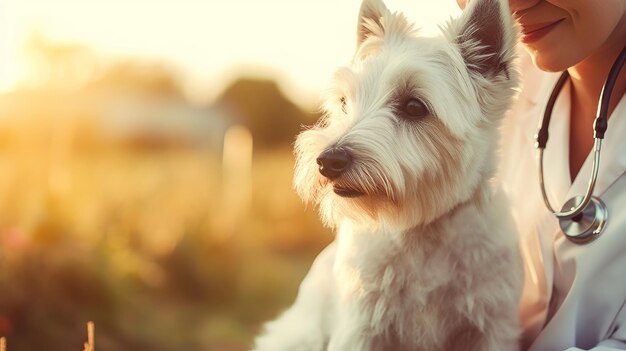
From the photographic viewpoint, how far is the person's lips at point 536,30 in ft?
9.44

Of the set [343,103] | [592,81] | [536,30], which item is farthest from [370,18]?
[592,81]

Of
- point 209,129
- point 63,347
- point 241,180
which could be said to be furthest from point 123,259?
point 209,129

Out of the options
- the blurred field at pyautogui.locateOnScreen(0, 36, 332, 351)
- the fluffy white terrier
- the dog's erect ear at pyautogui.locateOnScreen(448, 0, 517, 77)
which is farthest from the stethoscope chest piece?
the blurred field at pyautogui.locateOnScreen(0, 36, 332, 351)

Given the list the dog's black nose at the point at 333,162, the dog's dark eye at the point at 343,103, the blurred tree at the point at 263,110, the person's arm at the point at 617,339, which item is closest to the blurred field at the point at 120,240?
the dog's dark eye at the point at 343,103

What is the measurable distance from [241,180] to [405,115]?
3.66m

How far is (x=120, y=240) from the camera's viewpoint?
5.01m

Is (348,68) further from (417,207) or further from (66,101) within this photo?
(66,101)

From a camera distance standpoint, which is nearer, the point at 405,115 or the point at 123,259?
the point at 405,115

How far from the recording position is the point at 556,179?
3.12m

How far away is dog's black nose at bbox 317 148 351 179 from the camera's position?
2533 millimetres

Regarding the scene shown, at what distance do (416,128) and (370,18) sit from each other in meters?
0.55

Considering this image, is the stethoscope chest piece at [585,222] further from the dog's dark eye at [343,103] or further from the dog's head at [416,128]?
the dog's dark eye at [343,103]

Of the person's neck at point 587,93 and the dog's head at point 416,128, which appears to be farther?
the person's neck at point 587,93

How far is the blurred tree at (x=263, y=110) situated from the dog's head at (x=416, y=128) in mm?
10272
